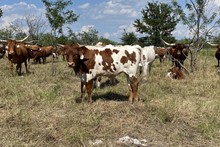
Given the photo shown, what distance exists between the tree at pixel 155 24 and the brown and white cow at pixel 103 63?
32564 millimetres

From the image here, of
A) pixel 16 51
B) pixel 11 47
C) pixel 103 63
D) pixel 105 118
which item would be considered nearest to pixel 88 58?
pixel 103 63

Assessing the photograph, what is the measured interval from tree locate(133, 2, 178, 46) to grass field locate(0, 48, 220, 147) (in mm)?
32171

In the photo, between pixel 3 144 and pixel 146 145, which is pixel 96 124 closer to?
pixel 146 145

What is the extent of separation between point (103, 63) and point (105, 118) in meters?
2.34

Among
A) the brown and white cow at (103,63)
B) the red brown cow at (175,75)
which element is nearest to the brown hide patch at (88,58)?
the brown and white cow at (103,63)

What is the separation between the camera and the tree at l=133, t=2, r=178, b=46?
42.9 m

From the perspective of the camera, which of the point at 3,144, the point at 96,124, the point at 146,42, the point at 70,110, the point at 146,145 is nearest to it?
the point at 3,144

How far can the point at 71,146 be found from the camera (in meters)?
6.17

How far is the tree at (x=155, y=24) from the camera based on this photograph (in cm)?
4291

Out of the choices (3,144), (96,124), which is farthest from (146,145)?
(3,144)

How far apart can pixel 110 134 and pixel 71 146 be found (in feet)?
3.17

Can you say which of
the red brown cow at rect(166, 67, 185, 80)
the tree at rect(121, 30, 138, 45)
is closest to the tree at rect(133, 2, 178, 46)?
the tree at rect(121, 30, 138, 45)

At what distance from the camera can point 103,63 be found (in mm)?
9734

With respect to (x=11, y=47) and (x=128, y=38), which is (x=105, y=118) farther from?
(x=128, y=38)
